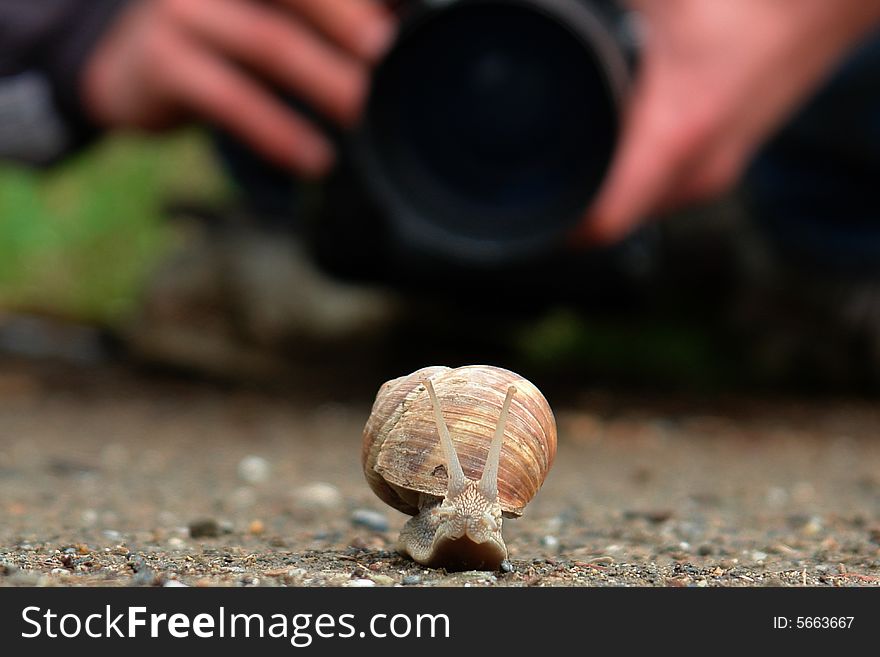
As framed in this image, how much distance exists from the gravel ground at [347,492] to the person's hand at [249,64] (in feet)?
3.14

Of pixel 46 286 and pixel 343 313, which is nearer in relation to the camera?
pixel 343 313

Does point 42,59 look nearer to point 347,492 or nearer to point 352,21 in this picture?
point 352,21

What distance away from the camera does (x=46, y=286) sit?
5293mm

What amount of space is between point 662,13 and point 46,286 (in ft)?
10.9

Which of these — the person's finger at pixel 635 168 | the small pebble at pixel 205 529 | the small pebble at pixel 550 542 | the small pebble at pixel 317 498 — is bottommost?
the small pebble at pixel 550 542

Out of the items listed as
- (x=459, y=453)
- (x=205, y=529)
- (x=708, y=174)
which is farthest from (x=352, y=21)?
(x=459, y=453)

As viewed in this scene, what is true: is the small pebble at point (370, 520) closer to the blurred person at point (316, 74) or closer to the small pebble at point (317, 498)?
the small pebble at point (317, 498)

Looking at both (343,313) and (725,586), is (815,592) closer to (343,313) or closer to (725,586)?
(725,586)

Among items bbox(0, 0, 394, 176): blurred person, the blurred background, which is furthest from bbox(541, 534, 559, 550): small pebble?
bbox(0, 0, 394, 176): blurred person

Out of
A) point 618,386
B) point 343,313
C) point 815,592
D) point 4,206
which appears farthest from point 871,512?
point 4,206

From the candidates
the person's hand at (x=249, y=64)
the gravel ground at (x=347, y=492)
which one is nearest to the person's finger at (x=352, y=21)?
the person's hand at (x=249, y=64)

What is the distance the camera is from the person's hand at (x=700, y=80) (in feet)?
10.3

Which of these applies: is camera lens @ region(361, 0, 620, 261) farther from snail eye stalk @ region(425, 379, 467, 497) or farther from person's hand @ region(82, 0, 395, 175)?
snail eye stalk @ region(425, 379, 467, 497)

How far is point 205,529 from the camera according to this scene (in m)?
2.00
